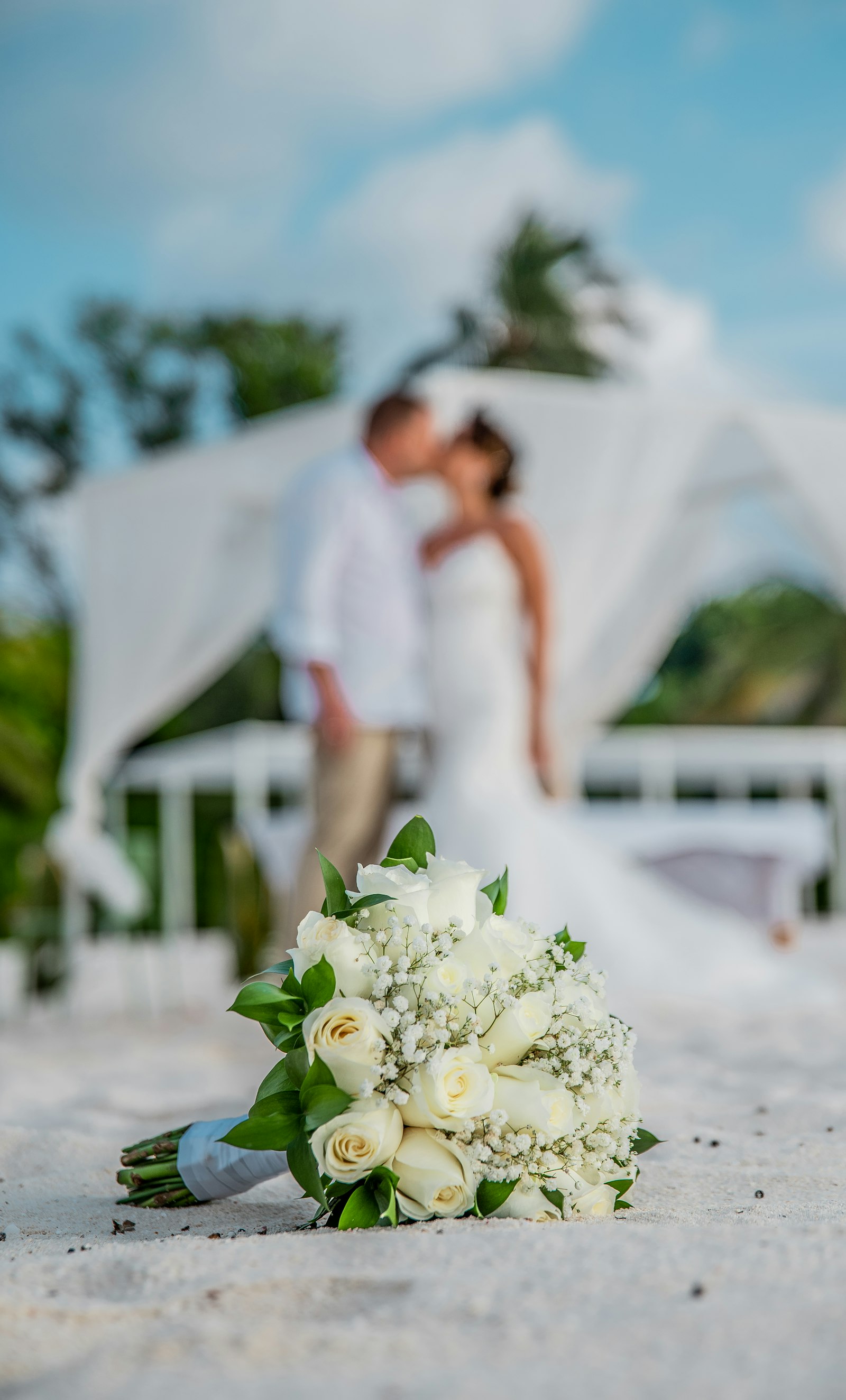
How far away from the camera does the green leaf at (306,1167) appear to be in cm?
127

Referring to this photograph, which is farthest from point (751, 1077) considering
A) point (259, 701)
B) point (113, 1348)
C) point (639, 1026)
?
point (259, 701)

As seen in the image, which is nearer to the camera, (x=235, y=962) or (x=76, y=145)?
(x=235, y=962)

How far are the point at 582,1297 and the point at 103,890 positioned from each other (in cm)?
392

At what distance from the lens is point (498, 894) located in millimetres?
1489

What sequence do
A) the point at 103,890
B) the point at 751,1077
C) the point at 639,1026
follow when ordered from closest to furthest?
1. the point at 751,1077
2. the point at 639,1026
3. the point at 103,890

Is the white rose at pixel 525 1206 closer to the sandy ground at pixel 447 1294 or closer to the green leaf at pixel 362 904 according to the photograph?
the sandy ground at pixel 447 1294

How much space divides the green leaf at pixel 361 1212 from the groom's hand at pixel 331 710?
246 cm

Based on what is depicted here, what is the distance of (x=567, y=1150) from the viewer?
4.38 feet

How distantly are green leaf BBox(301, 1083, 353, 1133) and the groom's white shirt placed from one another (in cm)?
249

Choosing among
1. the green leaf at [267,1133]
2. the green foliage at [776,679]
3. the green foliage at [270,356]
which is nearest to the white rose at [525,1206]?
the green leaf at [267,1133]

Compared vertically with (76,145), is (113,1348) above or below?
below

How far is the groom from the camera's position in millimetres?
3734

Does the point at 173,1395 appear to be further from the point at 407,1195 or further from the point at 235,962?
the point at 235,962

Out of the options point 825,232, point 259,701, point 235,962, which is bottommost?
point 235,962
